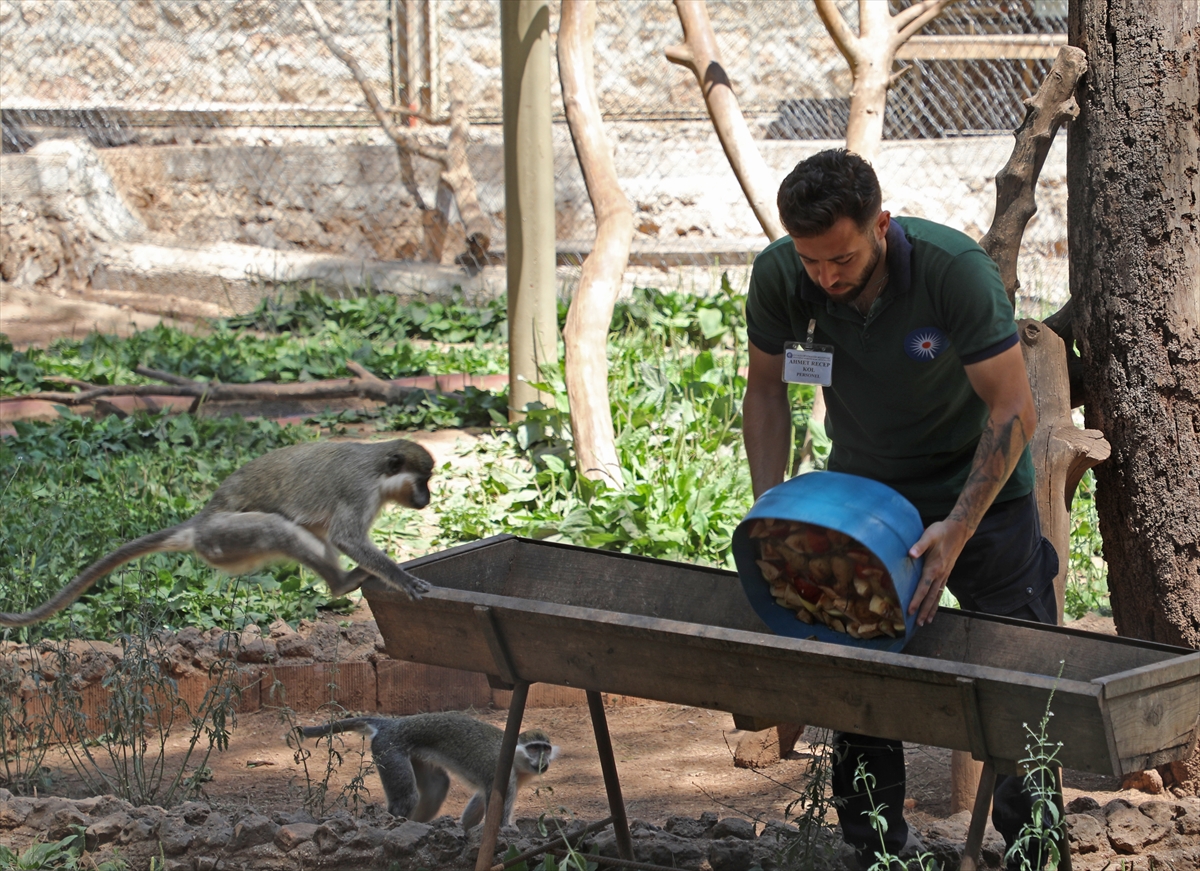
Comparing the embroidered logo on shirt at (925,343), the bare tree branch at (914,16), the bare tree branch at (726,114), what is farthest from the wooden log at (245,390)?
the embroidered logo on shirt at (925,343)

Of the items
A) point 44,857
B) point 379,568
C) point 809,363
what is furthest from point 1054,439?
point 44,857

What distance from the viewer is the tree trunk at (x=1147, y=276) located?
3695mm

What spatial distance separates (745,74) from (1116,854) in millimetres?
10179

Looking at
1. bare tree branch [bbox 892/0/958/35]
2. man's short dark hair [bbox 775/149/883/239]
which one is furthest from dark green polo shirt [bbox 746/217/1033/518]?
bare tree branch [bbox 892/0/958/35]

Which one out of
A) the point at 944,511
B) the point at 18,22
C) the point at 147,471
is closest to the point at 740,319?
the point at 147,471

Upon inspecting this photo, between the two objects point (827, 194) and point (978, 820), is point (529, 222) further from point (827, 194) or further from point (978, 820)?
point (978, 820)

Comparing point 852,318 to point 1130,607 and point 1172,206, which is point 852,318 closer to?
point 1172,206

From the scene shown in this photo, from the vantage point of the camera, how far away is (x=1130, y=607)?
3.96 m

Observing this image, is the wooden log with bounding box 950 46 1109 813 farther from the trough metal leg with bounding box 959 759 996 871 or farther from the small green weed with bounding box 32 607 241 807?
the small green weed with bounding box 32 607 241 807

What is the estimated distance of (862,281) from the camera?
3.08m

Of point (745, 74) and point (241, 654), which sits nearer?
point (241, 654)

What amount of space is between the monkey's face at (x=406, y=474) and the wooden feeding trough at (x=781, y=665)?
27 centimetres

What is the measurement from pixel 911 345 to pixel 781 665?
0.94m

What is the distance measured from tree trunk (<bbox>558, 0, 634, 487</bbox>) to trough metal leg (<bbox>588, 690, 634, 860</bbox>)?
273 cm
